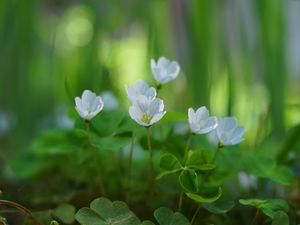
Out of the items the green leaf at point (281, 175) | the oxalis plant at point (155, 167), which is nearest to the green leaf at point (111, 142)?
the oxalis plant at point (155, 167)

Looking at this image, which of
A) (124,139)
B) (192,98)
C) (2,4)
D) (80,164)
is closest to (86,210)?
(124,139)

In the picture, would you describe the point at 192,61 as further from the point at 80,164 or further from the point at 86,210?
the point at 86,210

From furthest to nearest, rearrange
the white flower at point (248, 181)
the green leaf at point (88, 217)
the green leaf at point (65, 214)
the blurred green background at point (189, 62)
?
the blurred green background at point (189, 62)
the white flower at point (248, 181)
the green leaf at point (65, 214)
the green leaf at point (88, 217)

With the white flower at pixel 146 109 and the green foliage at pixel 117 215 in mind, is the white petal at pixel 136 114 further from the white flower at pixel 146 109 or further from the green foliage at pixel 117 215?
the green foliage at pixel 117 215

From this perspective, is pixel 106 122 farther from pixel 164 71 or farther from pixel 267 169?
pixel 267 169

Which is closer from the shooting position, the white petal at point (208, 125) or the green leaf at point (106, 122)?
the white petal at point (208, 125)

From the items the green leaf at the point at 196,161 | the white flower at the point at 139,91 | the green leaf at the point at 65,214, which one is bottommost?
the green leaf at the point at 65,214

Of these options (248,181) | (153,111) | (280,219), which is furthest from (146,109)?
(248,181)
